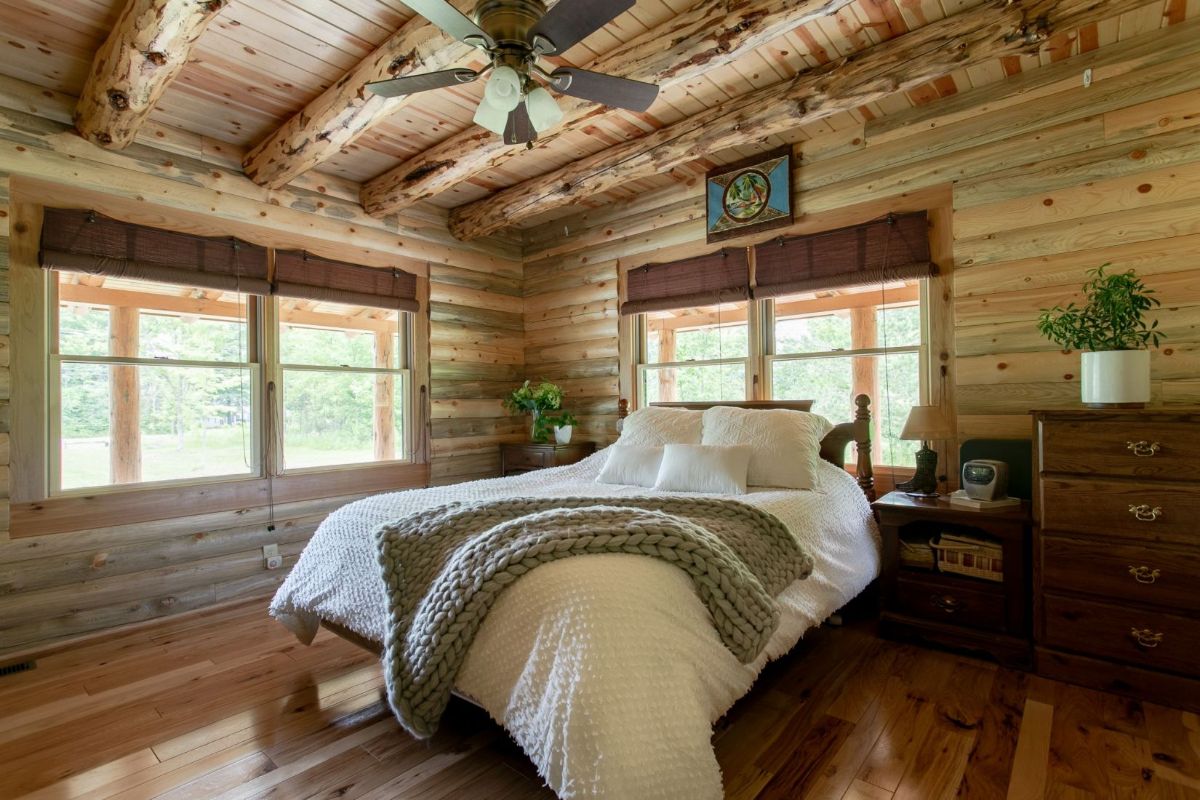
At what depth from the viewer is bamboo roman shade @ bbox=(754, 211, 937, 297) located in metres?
3.14

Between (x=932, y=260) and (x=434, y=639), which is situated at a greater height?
(x=932, y=260)

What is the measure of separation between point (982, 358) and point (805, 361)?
0.93 m

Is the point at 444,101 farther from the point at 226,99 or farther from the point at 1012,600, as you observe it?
the point at 1012,600

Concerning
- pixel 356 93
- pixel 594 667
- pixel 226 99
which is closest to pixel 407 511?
pixel 594 667

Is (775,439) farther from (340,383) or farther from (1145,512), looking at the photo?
(340,383)

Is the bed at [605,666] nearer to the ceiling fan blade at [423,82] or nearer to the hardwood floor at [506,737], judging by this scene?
the hardwood floor at [506,737]

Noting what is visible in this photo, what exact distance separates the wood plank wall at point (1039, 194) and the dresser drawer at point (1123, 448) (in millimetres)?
600

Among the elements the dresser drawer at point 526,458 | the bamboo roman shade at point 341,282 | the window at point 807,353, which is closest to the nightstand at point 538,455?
the dresser drawer at point 526,458

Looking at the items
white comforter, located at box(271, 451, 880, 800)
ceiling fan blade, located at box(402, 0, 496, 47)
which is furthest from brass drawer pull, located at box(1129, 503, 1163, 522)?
ceiling fan blade, located at box(402, 0, 496, 47)

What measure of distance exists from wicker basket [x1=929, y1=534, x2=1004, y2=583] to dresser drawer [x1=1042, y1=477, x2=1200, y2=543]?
0.24 meters

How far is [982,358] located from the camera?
2.95 m

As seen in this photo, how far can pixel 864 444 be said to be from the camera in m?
3.14

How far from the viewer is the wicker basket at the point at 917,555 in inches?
102

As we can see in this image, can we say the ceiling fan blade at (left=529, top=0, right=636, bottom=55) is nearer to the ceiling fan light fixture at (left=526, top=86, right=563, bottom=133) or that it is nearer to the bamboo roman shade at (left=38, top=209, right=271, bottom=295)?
the ceiling fan light fixture at (left=526, top=86, right=563, bottom=133)
